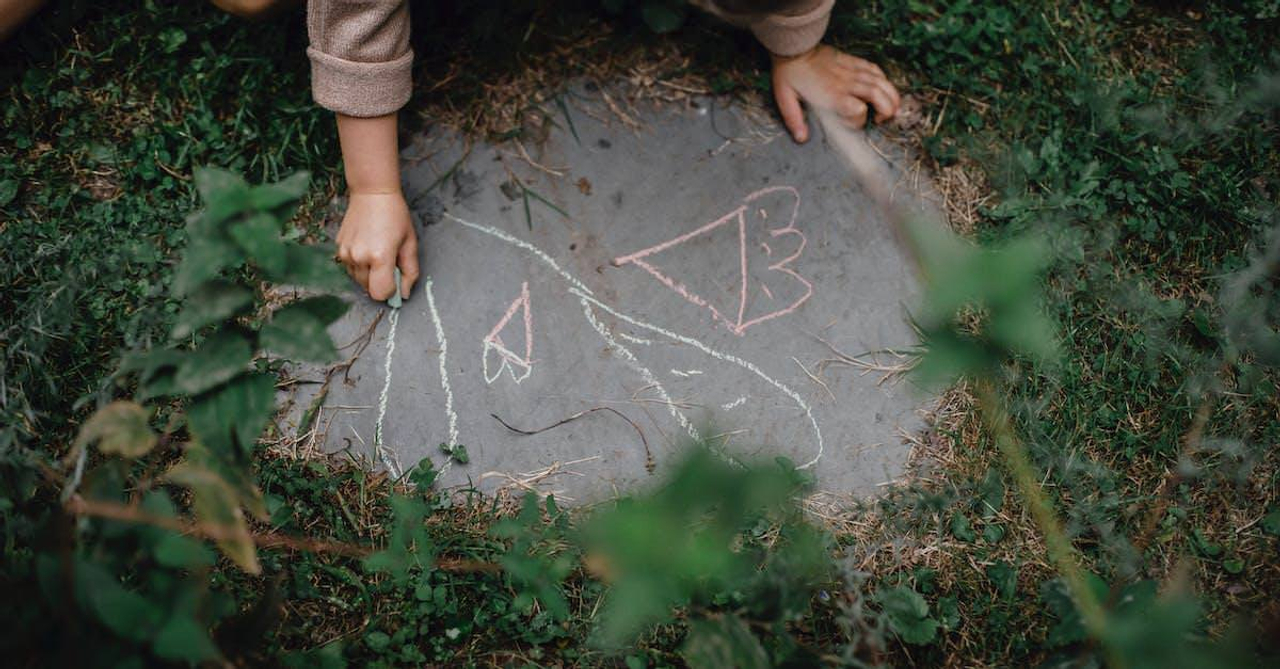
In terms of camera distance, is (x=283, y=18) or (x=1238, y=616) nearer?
(x=1238, y=616)

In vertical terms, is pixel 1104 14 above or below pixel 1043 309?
above

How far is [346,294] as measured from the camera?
1923 millimetres

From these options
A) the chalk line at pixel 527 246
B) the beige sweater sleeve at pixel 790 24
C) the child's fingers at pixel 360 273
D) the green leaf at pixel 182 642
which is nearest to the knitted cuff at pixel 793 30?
the beige sweater sleeve at pixel 790 24

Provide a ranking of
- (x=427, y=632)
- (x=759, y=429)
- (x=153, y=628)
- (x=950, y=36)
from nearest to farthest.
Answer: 1. (x=153, y=628)
2. (x=427, y=632)
3. (x=759, y=429)
4. (x=950, y=36)

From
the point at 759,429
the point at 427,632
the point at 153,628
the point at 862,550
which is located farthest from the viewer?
the point at 759,429

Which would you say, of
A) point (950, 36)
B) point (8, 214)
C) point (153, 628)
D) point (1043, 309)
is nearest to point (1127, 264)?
point (1043, 309)

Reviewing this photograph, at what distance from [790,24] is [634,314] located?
2.49ft

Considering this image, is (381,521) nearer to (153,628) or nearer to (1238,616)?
(153,628)

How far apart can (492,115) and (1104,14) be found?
161 cm

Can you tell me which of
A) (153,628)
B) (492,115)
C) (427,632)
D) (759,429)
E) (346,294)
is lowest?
(427,632)

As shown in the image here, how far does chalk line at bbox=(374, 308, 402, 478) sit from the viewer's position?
5.91 feet

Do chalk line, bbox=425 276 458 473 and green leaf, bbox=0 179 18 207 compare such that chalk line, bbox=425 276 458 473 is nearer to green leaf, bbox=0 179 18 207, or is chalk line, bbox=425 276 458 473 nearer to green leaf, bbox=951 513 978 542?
green leaf, bbox=0 179 18 207

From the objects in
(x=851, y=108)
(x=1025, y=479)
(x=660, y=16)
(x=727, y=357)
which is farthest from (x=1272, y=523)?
(x=660, y=16)

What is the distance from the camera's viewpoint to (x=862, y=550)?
1.76 m
